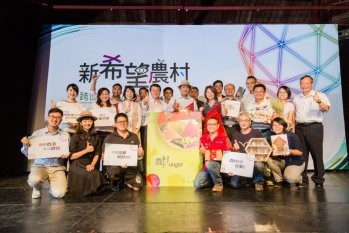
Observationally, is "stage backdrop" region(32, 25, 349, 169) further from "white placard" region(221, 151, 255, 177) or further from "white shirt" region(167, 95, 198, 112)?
"white placard" region(221, 151, 255, 177)

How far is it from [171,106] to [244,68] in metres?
1.48

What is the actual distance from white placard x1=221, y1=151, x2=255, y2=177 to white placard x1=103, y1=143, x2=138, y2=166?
119 cm

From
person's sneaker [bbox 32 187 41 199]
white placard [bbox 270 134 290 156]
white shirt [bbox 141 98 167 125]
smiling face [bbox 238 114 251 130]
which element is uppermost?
white shirt [bbox 141 98 167 125]

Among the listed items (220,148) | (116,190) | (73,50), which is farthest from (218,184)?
(73,50)

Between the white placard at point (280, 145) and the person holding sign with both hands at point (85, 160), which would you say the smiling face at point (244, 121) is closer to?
the white placard at point (280, 145)

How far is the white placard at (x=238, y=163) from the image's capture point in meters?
4.59

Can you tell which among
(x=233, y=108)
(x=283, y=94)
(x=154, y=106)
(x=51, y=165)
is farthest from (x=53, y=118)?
(x=283, y=94)

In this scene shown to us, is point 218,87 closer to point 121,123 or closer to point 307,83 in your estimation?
point 307,83

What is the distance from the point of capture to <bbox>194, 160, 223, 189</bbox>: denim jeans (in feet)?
15.4

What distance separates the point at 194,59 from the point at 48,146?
9.76ft

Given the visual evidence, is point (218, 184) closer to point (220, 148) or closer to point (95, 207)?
point (220, 148)

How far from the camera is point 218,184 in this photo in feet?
15.3

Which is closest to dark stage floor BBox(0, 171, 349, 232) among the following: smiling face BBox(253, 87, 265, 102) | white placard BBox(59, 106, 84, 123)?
white placard BBox(59, 106, 84, 123)

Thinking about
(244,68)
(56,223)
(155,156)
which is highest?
(244,68)
